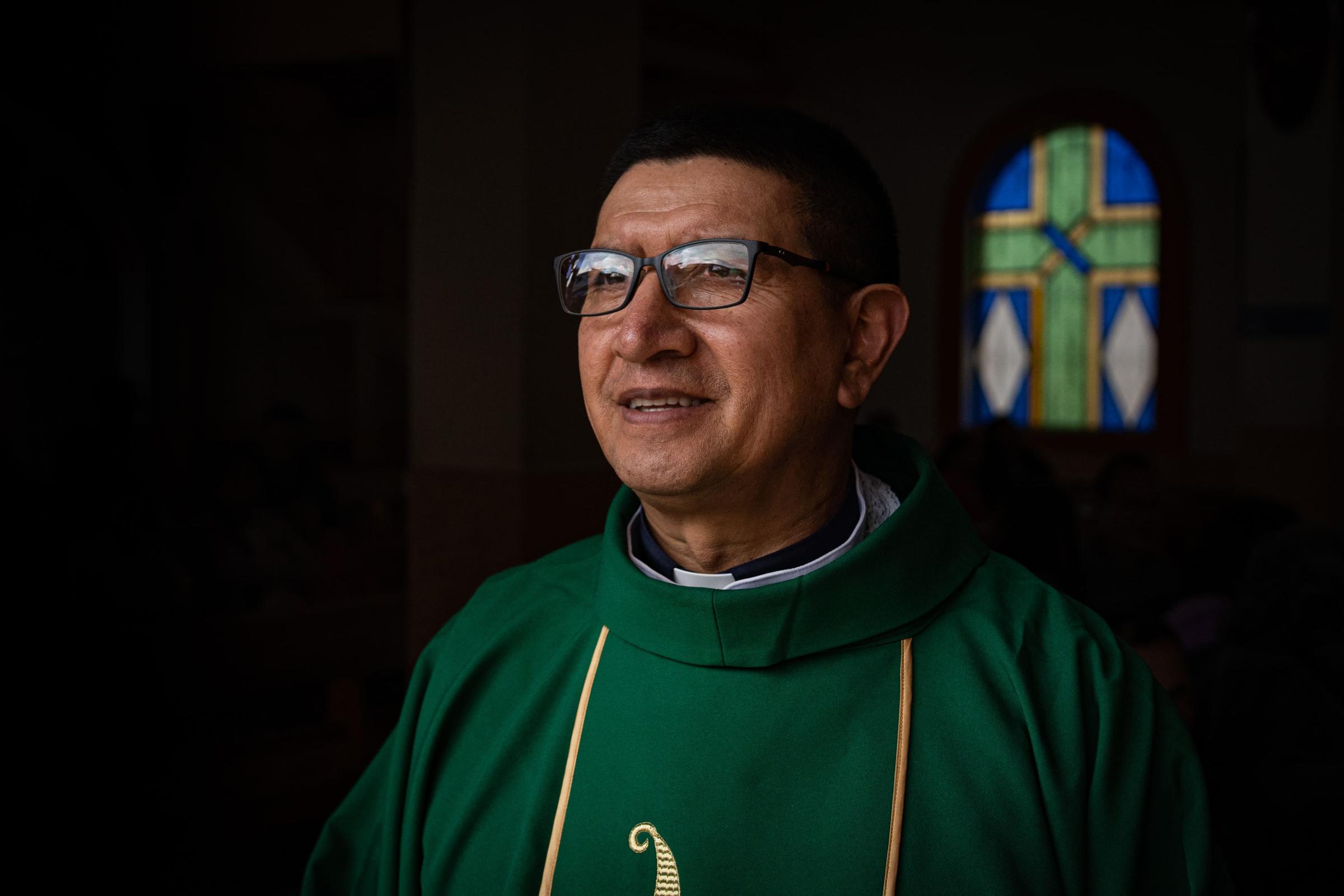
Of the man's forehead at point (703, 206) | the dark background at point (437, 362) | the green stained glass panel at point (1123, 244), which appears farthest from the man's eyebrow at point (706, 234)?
the green stained glass panel at point (1123, 244)

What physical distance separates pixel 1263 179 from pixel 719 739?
235 inches

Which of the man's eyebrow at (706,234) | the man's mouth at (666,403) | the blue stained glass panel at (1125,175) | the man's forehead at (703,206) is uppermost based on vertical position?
the blue stained glass panel at (1125,175)

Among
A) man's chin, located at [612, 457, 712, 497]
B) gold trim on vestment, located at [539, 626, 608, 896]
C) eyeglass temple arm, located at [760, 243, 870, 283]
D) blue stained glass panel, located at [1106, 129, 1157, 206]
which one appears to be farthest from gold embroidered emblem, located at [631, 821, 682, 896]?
blue stained glass panel, located at [1106, 129, 1157, 206]

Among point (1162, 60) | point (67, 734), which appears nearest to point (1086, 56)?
point (1162, 60)

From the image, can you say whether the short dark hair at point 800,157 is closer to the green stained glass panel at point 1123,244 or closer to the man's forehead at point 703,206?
the man's forehead at point 703,206

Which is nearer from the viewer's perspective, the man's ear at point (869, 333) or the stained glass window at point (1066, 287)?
the man's ear at point (869, 333)

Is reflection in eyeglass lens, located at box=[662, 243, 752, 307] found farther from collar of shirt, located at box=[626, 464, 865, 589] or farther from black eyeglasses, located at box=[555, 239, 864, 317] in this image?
collar of shirt, located at box=[626, 464, 865, 589]

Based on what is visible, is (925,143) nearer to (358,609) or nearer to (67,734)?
(358,609)

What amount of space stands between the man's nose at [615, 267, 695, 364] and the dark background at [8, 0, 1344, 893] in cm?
133

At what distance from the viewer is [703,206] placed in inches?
54.1

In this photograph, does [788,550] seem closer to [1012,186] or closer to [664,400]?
[664,400]

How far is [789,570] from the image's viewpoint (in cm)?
148

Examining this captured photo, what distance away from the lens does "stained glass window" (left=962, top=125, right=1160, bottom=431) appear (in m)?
7.82

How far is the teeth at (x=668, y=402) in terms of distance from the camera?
1367 millimetres
